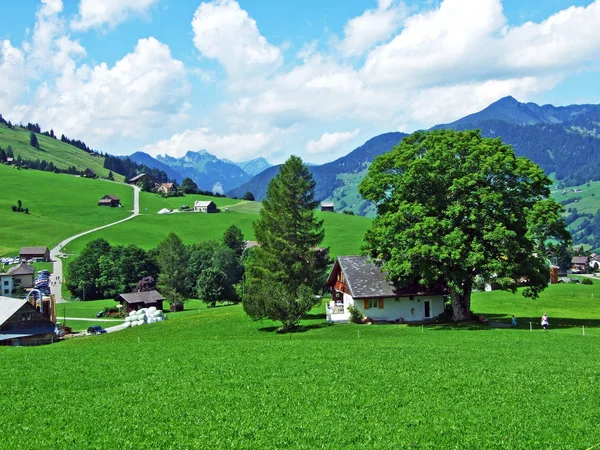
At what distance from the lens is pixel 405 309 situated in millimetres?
51688

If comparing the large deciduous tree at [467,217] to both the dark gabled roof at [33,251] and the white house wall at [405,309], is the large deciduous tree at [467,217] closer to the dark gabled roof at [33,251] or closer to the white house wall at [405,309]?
the white house wall at [405,309]

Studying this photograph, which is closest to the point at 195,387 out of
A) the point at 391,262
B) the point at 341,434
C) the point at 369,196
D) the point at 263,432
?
the point at 263,432

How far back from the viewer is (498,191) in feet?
146

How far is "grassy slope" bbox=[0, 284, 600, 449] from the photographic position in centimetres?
1534

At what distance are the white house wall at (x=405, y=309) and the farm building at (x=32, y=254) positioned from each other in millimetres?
110323

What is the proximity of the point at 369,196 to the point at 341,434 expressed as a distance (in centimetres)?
3443

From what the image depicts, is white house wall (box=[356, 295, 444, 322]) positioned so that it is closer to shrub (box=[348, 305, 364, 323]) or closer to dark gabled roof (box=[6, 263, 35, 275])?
shrub (box=[348, 305, 364, 323])

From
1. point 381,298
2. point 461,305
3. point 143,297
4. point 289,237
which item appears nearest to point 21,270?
point 143,297

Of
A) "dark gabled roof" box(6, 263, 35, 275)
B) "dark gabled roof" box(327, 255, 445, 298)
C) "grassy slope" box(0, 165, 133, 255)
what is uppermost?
"grassy slope" box(0, 165, 133, 255)

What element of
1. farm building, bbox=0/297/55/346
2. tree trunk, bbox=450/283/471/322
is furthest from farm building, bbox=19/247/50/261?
tree trunk, bbox=450/283/471/322

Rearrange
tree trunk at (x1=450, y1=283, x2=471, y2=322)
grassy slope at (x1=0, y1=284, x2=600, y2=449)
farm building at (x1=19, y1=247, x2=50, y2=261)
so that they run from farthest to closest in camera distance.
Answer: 1. farm building at (x1=19, y1=247, x2=50, y2=261)
2. tree trunk at (x1=450, y1=283, x2=471, y2=322)
3. grassy slope at (x1=0, y1=284, x2=600, y2=449)

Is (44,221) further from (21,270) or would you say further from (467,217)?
(467,217)

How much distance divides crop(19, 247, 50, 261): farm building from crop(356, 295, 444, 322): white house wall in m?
110

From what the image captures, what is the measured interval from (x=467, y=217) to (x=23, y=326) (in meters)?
46.9
